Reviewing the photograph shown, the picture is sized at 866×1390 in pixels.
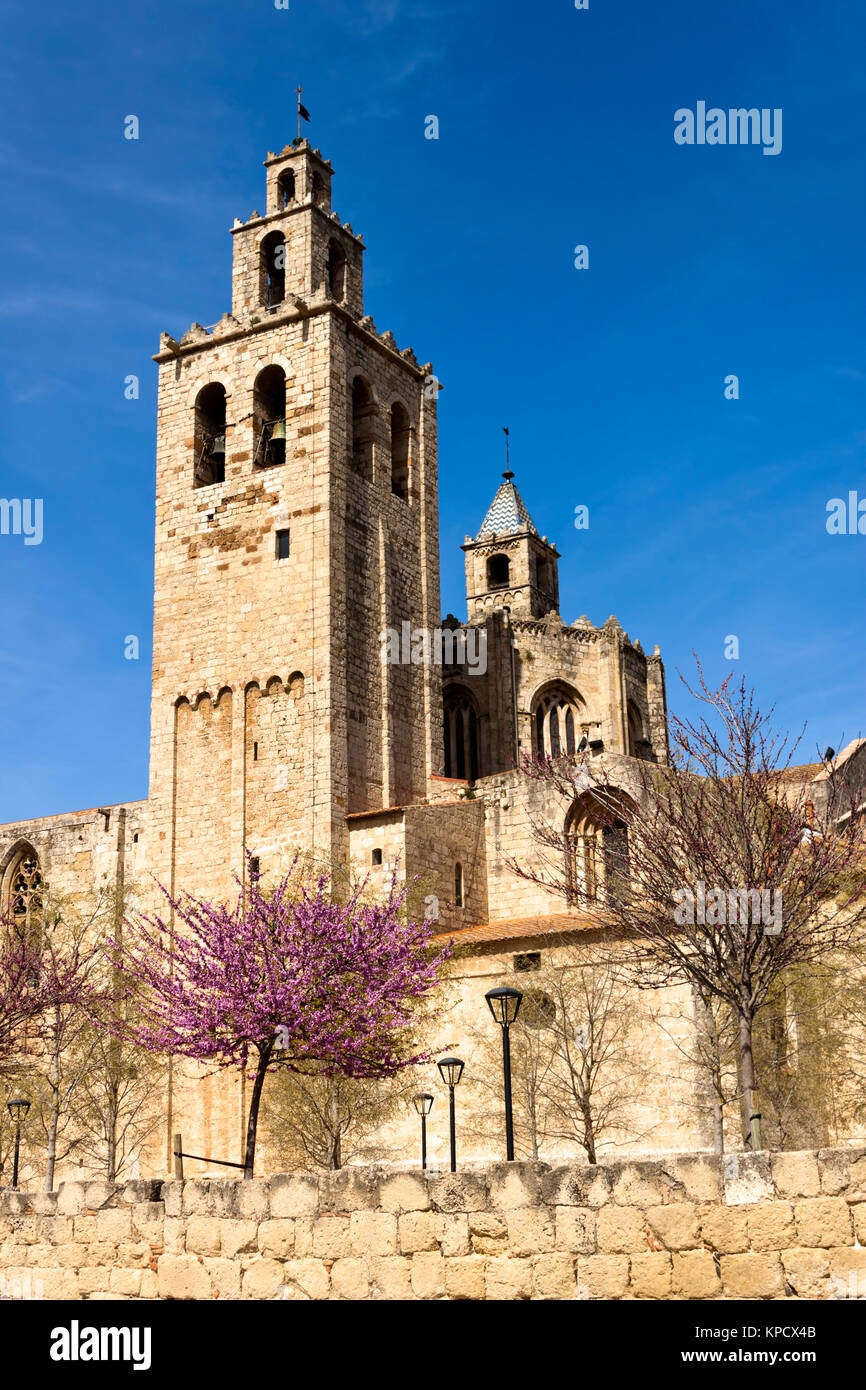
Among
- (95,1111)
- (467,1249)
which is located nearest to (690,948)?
(467,1249)

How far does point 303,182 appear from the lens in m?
36.8

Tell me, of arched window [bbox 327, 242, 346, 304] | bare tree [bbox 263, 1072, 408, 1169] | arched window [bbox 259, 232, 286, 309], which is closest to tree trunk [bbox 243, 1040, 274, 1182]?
bare tree [bbox 263, 1072, 408, 1169]

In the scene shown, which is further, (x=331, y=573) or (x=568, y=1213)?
(x=331, y=573)

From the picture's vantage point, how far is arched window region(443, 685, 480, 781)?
138 ft

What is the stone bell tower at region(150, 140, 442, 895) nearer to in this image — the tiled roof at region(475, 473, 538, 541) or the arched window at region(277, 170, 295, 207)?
the arched window at region(277, 170, 295, 207)

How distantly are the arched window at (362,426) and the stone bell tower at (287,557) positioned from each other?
1.8 inches

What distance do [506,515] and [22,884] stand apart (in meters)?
21.6

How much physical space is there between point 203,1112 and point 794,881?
16.6 metres

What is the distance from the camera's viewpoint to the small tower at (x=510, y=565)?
47625 millimetres

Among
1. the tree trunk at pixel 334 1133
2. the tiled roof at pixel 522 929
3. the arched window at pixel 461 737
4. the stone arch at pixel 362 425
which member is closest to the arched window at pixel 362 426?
the stone arch at pixel 362 425

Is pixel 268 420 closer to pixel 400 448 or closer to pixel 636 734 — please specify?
pixel 400 448

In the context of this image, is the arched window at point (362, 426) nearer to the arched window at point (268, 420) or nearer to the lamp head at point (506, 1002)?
the arched window at point (268, 420)
